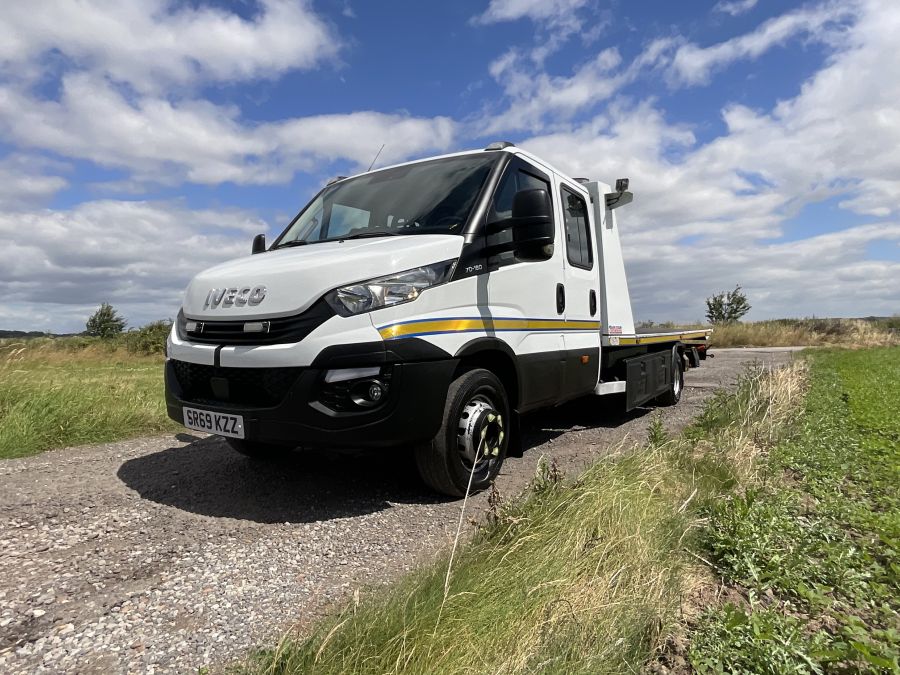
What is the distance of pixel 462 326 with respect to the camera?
3.52 metres

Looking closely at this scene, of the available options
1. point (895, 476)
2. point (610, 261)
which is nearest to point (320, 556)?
point (895, 476)

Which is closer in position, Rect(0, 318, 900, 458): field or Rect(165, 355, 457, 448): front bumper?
Rect(165, 355, 457, 448): front bumper

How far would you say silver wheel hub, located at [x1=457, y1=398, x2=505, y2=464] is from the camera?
3.58 meters

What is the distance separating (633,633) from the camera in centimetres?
185


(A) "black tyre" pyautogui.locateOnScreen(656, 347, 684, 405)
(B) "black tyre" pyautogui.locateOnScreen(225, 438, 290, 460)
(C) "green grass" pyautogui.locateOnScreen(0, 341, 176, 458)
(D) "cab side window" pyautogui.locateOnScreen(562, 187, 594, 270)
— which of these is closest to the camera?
(B) "black tyre" pyautogui.locateOnScreen(225, 438, 290, 460)

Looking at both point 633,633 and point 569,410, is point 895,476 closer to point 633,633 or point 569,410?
point 633,633

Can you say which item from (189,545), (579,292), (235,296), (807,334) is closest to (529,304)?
(579,292)

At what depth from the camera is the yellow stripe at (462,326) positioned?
10.4 ft

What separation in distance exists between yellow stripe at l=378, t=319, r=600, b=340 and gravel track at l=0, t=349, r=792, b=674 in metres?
1.12

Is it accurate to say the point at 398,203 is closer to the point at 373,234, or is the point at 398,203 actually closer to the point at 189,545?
the point at 373,234

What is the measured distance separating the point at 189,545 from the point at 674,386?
23.1 ft

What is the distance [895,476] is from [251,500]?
4.16m

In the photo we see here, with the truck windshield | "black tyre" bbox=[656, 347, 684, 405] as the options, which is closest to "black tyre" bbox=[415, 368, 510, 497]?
the truck windshield

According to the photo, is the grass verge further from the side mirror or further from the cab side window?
the side mirror
